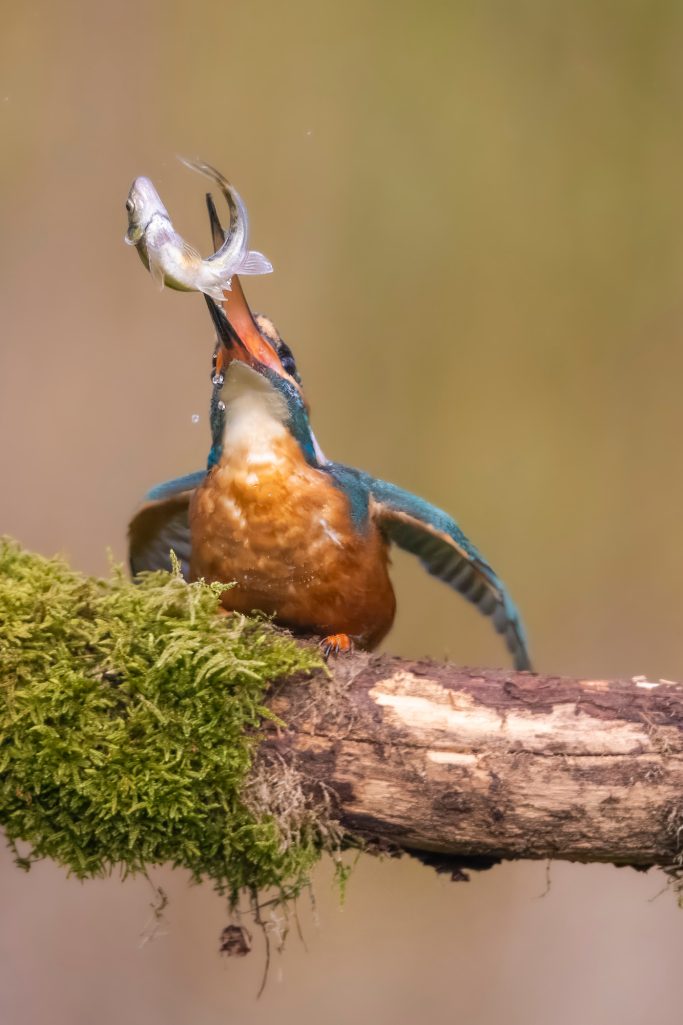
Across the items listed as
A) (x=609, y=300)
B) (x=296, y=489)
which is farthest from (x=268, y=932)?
(x=609, y=300)

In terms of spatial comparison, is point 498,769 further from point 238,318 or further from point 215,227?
point 215,227

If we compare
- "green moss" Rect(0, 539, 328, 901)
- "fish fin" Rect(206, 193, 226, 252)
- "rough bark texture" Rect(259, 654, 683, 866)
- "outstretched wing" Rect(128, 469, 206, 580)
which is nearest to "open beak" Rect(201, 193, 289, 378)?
"fish fin" Rect(206, 193, 226, 252)

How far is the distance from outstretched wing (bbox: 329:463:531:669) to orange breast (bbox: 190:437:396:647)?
0.12m

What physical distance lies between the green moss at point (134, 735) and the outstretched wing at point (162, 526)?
0.78m

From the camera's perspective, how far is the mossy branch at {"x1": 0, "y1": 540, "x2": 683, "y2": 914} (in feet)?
6.31

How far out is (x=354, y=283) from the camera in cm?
491

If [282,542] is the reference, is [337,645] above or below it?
below

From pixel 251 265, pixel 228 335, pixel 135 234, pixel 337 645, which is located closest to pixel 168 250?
pixel 135 234

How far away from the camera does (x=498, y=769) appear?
202 cm

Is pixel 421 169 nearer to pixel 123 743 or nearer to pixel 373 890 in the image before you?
pixel 373 890

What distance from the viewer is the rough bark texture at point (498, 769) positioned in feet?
6.59

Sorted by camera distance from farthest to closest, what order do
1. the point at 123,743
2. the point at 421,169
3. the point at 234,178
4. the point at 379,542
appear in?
1. the point at 421,169
2. the point at 234,178
3. the point at 379,542
4. the point at 123,743

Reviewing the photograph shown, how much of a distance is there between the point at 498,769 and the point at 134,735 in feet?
2.13

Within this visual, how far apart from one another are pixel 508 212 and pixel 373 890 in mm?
3071
